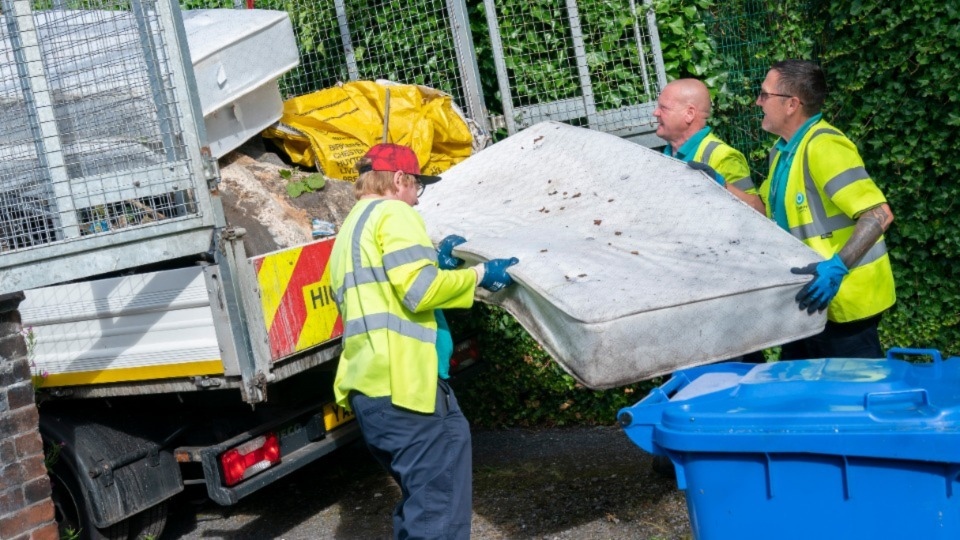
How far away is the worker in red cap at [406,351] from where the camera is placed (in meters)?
3.38

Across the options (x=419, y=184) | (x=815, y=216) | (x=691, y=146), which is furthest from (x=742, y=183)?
(x=419, y=184)

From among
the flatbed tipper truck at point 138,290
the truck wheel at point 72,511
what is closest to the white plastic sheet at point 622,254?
the flatbed tipper truck at point 138,290

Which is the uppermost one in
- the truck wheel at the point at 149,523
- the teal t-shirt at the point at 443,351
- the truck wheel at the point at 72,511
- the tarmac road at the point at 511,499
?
the teal t-shirt at the point at 443,351

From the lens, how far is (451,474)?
349 centimetres

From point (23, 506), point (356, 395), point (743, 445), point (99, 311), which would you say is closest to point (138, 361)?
point (99, 311)

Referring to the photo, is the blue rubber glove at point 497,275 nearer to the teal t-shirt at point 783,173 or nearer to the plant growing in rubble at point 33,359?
the teal t-shirt at point 783,173

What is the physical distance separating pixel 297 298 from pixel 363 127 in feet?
4.46

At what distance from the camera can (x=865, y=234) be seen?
3.61 meters

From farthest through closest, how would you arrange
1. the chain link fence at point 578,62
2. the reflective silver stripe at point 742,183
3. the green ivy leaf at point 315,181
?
the chain link fence at point 578,62
the green ivy leaf at point 315,181
the reflective silver stripe at point 742,183

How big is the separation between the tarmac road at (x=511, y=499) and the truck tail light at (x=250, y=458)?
1.66 feet

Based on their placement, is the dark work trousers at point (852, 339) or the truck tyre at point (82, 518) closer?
the dark work trousers at point (852, 339)

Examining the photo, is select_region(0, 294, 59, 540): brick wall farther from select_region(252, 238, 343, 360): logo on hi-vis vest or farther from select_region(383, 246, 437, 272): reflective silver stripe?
select_region(383, 246, 437, 272): reflective silver stripe

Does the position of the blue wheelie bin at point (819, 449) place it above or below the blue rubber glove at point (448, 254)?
below

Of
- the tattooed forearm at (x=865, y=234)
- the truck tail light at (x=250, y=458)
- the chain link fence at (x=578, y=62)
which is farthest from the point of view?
the chain link fence at (x=578, y=62)
